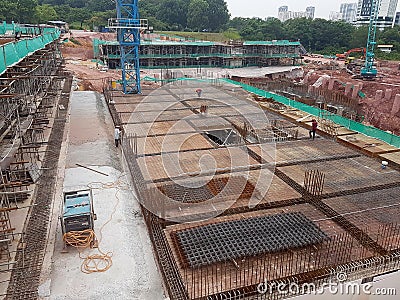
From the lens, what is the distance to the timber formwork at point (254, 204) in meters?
7.88

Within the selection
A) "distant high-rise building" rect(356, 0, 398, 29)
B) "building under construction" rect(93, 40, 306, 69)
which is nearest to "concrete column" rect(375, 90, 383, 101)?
"building under construction" rect(93, 40, 306, 69)

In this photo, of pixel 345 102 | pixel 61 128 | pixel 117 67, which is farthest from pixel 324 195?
pixel 117 67

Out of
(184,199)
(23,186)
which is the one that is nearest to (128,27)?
(23,186)

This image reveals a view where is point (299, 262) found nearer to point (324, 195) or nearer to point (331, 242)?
point (331, 242)

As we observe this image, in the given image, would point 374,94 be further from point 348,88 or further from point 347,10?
point 347,10

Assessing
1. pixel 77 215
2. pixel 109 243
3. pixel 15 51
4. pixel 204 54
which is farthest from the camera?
pixel 204 54

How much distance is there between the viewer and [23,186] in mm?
10477

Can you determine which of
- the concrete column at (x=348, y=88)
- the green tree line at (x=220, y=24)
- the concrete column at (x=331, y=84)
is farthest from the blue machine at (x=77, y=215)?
the green tree line at (x=220, y=24)

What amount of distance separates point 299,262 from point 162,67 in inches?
1431

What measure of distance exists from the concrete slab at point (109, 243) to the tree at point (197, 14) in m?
56.7

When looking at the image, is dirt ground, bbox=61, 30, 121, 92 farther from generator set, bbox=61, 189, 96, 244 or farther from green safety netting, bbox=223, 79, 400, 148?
generator set, bbox=61, 189, 96, 244

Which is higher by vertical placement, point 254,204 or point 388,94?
point 388,94

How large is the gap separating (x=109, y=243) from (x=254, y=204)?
445 centimetres
